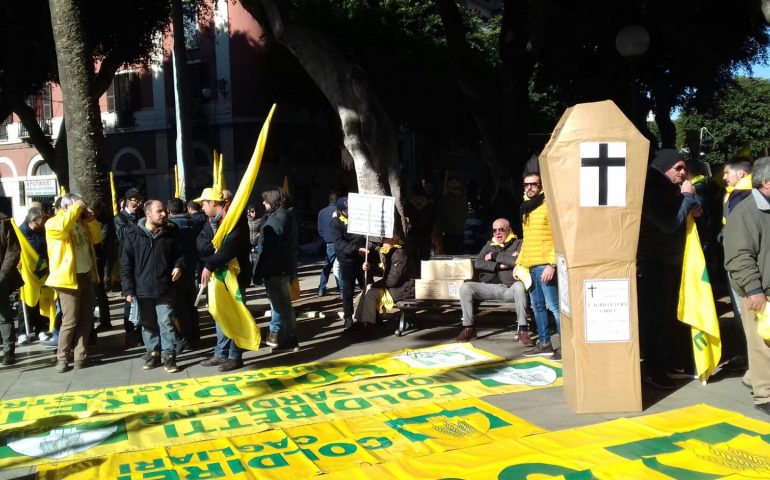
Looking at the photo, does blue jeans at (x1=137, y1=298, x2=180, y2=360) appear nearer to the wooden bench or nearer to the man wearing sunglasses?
the wooden bench

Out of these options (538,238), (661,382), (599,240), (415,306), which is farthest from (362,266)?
(599,240)

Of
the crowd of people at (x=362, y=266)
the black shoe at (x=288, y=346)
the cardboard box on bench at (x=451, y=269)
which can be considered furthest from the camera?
the cardboard box on bench at (x=451, y=269)

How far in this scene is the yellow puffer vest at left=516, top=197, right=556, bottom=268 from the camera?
7.70 m

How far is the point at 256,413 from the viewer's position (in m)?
6.23

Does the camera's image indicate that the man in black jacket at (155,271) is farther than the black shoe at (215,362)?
No

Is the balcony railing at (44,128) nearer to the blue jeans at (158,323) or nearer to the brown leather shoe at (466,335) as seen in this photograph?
the blue jeans at (158,323)

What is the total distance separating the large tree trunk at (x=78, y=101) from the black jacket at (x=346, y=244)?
330 centimetres

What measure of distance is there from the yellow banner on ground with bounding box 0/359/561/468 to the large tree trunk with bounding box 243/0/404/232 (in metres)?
3.85

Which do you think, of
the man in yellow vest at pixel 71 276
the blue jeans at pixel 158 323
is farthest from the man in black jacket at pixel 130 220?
the blue jeans at pixel 158 323

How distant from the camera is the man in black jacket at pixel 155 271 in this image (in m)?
7.92

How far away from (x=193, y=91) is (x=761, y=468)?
3217 cm

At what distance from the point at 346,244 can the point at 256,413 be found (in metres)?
3.96

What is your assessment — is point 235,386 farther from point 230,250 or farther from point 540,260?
point 540,260

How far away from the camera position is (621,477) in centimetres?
454
